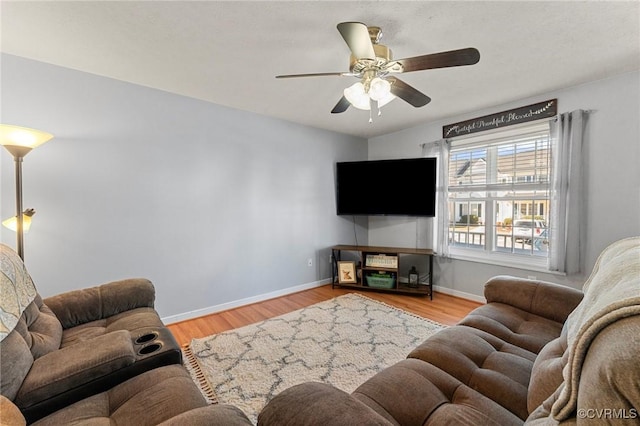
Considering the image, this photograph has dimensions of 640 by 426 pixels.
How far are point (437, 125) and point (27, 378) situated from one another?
4.29 meters

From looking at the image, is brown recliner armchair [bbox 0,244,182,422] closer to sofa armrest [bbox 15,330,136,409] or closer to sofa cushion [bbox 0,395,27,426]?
sofa armrest [bbox 15,330,136,409]

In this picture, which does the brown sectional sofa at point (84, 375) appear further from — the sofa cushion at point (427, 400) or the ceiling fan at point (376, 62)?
the ceiling fan at point (376, 62)

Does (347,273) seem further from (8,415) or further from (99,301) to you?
(8,415)

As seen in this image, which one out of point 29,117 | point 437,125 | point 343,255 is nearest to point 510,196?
point 437,125

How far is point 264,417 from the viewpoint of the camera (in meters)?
0.81

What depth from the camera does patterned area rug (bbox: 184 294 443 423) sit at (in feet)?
6.00

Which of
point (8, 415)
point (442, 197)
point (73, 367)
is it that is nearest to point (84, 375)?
point (73, 367)

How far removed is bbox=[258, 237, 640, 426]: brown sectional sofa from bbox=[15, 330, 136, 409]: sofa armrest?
2.64 feet

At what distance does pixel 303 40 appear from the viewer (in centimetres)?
185

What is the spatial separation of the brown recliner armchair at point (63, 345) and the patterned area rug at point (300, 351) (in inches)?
24.7

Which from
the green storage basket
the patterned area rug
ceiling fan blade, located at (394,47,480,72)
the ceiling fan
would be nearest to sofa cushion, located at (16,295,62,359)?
the patterned area rug

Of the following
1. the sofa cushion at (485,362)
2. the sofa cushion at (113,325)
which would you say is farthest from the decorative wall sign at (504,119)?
the sofa cushion at (113,325)

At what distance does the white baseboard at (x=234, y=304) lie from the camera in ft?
9.28

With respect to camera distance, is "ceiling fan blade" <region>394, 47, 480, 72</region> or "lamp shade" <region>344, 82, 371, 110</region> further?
"lamp shade" <region>344, 82, 371, 110</region>
